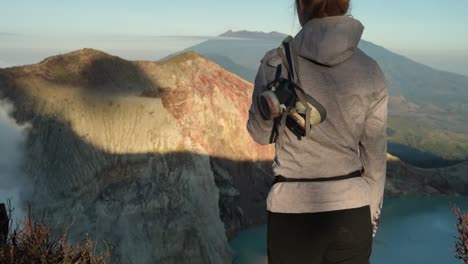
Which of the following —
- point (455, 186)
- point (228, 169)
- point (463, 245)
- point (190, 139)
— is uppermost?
point (463, 245)

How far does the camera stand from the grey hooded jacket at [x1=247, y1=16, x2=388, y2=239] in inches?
129

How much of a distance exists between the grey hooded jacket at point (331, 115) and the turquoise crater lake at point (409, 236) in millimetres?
30063

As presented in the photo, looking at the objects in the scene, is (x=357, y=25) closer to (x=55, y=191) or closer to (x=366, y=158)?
(x=366, y=158)

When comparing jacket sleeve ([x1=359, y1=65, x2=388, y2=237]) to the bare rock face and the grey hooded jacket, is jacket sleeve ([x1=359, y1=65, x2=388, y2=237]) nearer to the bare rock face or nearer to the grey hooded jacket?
the grey hooded jacket

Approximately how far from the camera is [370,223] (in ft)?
11.1

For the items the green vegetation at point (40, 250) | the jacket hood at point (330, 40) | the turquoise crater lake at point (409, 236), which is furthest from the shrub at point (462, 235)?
the turquoise crater lake at point (409, 236)

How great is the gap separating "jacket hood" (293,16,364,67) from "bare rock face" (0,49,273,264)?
1064 inches

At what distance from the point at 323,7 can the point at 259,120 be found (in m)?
0.89

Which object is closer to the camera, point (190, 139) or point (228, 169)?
point (190, 139)

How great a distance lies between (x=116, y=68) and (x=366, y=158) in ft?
115

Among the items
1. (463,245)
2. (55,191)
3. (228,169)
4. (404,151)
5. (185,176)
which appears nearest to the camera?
(463,245)

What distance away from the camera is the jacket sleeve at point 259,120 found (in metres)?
3.49

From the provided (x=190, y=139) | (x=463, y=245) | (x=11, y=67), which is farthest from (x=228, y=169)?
(x=463, y=245)

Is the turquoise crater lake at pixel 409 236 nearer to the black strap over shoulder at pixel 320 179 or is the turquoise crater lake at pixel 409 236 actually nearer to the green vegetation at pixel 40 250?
the green vegetation at pixel 40 250
